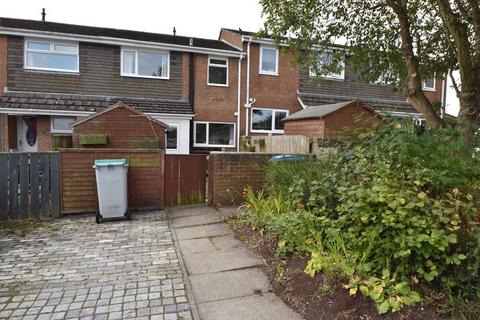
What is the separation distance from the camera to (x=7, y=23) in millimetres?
14344

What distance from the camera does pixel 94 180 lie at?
7.24 metres

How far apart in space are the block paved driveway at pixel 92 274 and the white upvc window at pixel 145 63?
9.70 m

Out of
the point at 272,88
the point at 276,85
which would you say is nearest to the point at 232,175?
the point at 272,88

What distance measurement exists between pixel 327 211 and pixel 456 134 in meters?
1.62

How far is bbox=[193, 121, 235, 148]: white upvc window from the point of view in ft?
50.8

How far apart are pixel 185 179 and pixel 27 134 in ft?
30.4

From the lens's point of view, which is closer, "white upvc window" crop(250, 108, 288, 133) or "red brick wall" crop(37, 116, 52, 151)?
"red brick wall" crop(37, 116, 52, 151)

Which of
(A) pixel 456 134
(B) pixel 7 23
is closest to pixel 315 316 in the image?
(A) pixel 456 134

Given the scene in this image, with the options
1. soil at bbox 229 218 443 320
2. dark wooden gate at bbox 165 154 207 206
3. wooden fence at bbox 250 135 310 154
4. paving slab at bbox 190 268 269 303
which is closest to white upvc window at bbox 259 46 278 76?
wooden fence at bbox 250 135 310 154

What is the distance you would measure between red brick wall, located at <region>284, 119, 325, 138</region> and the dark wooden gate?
14.4ft

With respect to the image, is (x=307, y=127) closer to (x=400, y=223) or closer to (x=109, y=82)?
(x=109, y=82)

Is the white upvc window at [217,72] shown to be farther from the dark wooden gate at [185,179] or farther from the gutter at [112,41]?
the dark wooden gate at [185,179]

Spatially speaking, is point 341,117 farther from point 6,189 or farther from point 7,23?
point 7,23

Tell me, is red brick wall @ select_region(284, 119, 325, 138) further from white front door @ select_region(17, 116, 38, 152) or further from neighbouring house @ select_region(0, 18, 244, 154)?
white front door @ select_region(17, 116, 38, 152)
